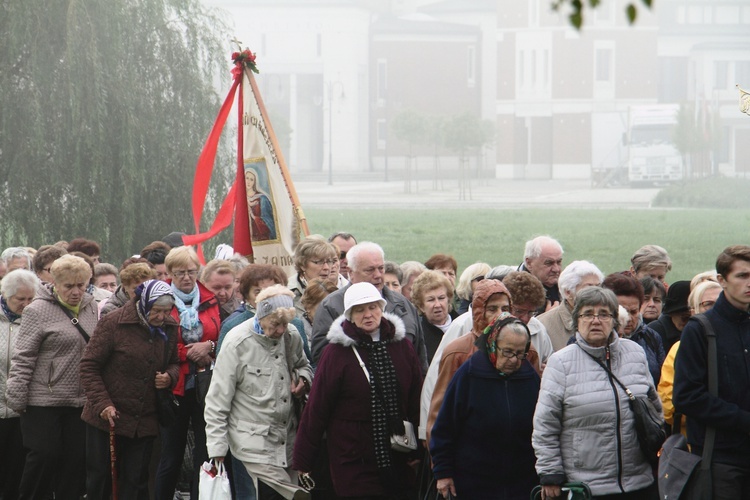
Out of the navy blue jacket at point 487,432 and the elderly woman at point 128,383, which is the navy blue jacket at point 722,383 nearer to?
the navy blue jacket at point 487,432

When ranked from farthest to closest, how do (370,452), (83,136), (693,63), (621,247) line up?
(693,63), (621,247), (83,136), (370,452)

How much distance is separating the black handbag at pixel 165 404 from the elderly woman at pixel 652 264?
358 cm

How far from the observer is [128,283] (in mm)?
7852

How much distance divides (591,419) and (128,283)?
139 inches

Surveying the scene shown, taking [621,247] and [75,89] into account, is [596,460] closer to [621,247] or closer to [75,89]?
[75,89]

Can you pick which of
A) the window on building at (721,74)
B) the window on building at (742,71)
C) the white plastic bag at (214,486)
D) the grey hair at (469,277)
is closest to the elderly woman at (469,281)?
the grey hair at (469,277)

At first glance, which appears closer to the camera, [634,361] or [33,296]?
[634,361]

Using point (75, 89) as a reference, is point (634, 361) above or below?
below

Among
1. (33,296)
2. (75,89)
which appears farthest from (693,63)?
(33,296)

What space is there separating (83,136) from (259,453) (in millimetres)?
10067

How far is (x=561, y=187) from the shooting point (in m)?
92.2

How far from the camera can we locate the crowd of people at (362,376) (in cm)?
572

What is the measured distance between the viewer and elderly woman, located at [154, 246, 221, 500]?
313 inches

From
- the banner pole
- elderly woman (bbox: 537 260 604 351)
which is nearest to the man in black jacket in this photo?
elderly woman (bbox: 537 260 604 351)
